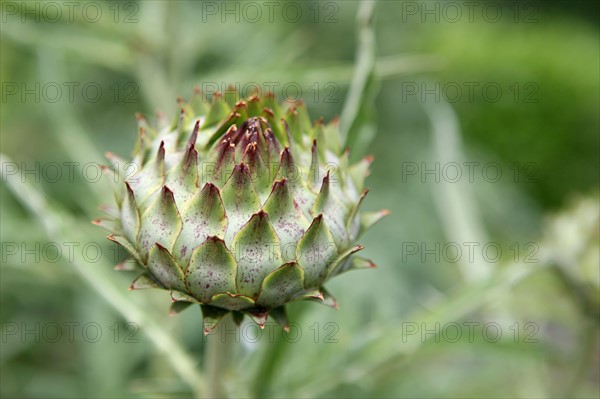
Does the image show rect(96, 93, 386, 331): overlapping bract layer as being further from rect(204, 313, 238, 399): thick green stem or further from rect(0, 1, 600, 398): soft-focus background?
rect(0, 1, 600, 398): soft-focus background

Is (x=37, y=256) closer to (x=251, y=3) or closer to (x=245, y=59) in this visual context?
(x=245, y=59)

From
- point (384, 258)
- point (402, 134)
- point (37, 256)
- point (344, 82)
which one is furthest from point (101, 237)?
point (402, 134)

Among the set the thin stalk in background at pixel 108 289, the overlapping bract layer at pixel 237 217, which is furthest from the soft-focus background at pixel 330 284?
the overlapping bract layer at pixel 237 217

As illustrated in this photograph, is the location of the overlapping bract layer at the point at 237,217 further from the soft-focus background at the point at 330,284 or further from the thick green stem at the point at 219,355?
the soft-focus background at the point at 330,284

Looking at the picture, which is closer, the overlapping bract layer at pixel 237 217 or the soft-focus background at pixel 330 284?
the overlapping bract layer at pixel 237 217

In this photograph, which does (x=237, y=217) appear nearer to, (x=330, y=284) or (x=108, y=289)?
(x=108, y=289)

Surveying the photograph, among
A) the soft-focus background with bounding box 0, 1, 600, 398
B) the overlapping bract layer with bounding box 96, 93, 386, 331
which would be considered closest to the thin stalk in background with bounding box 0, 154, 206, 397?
the soft-focus background with bounding box 0, 1, 600, 398

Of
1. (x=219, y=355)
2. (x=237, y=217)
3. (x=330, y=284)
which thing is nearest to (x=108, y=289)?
(x=219, y=355)
